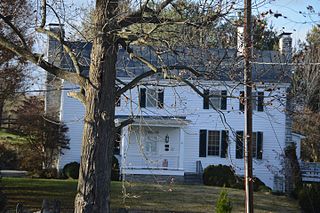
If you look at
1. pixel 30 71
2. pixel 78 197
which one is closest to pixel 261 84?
pixel 78 197

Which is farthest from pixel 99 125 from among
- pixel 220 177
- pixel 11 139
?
pixel 11 139

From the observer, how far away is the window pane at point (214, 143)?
35.3 meters

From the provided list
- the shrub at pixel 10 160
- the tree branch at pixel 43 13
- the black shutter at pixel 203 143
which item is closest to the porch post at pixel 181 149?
the black shutter at pixel 203 143

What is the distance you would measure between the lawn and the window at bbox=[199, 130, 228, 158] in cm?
757

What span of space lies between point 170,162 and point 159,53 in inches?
1064

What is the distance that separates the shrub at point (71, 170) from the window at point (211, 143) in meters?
7.10

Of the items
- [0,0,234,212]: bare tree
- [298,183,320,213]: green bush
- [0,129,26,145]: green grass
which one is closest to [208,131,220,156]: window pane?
[298,183,320,213]: green bush

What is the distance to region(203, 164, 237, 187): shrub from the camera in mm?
32500

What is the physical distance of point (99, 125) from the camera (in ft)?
27.2

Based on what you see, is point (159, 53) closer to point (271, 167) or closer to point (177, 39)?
point (177, 39)

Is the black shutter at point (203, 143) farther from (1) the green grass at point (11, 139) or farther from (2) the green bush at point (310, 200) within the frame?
(2) the green bush at point (310, 200)

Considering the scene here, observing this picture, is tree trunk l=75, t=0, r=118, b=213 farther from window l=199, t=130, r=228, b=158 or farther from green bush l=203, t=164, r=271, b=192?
window l=199, t=130, r=228, b=158

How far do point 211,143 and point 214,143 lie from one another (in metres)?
0.17

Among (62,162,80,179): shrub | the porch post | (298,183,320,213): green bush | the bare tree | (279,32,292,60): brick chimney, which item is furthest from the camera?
the porch post
